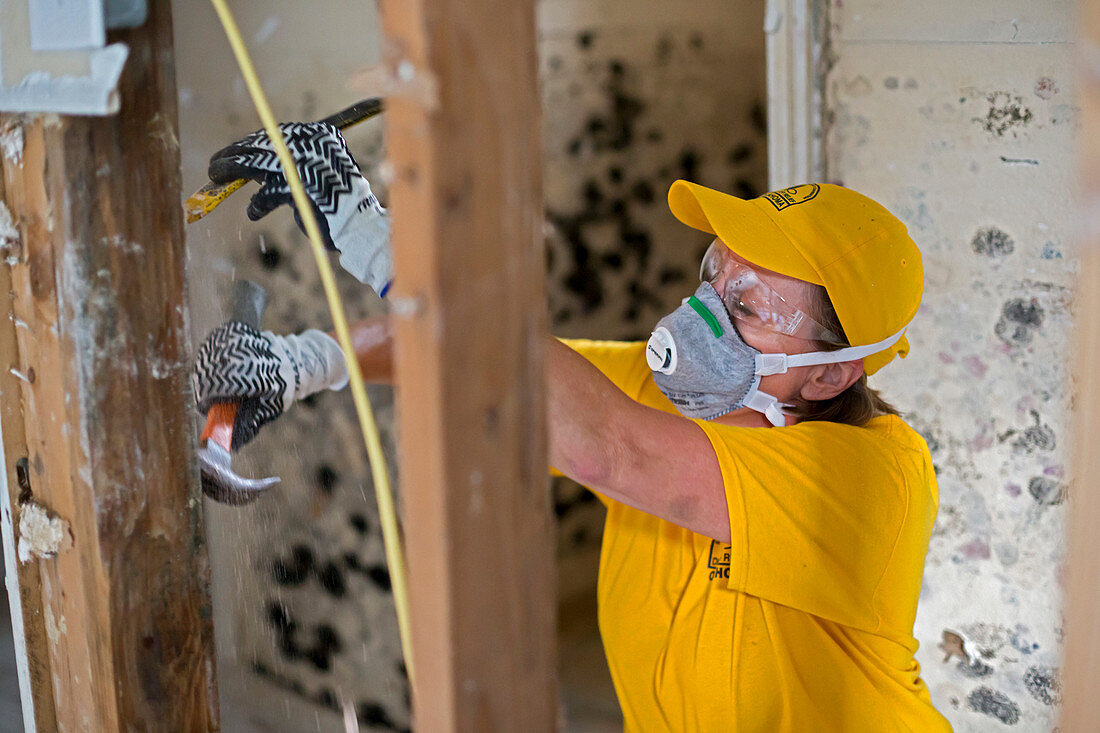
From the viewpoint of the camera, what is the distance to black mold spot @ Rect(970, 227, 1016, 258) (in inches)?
82.5

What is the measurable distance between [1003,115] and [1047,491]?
0.86m

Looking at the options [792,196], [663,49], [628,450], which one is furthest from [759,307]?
[663,49]

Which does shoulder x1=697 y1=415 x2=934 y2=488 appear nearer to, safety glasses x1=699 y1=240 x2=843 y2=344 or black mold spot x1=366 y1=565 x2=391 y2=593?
safety glasses x1=699 y1=240 x2=843 y2=344

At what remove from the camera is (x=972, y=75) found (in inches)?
81.4

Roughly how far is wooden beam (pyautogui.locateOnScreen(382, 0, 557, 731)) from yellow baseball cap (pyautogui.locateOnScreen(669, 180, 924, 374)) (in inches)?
32.6

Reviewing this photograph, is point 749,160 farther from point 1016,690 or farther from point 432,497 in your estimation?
point 432,497

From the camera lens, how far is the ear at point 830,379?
1556 millimetres

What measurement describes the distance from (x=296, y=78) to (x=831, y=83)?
1396 millimetres

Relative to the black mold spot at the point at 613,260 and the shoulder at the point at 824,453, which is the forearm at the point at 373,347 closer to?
the shoulder at the point at 824,453

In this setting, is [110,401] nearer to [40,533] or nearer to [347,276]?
[40,533]

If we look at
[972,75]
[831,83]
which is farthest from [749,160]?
[972,75]

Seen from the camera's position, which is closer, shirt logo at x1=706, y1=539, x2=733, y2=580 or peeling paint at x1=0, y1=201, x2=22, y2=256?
peeling paint at x1=0, y1=201, x2=22, y2=256

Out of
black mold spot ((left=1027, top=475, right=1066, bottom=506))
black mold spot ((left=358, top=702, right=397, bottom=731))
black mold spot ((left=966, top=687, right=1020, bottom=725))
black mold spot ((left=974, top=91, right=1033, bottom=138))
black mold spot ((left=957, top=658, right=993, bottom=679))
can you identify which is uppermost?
black mold spot ((left=974, top=91, right=1033, bottom=138))

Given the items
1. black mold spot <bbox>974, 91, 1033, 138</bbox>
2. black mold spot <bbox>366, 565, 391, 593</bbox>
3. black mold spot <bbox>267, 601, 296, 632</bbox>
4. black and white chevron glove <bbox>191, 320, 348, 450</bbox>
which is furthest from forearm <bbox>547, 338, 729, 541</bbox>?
black mold spot <bbox>267, 601, 296, 632</bbox>
